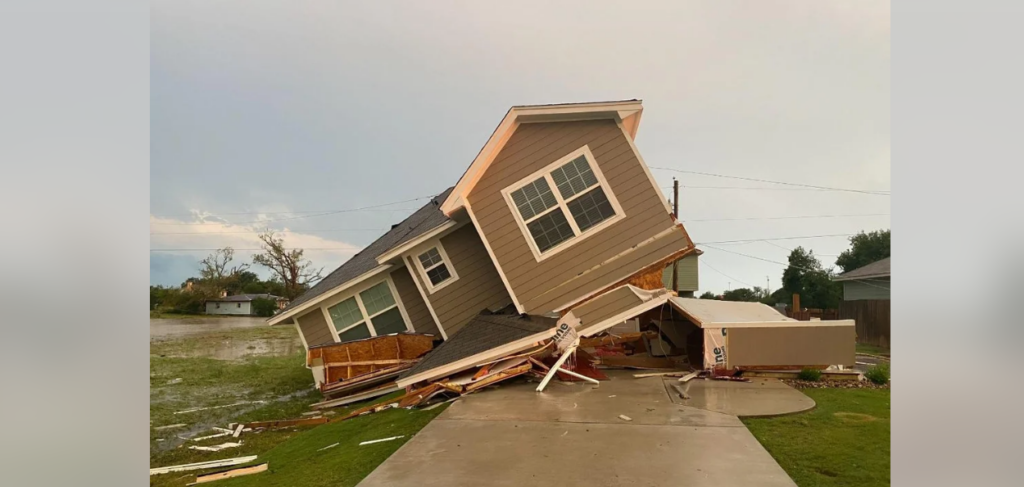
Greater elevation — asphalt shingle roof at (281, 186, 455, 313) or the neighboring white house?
asphalt shingle roof at (281, 186, 455, 313)

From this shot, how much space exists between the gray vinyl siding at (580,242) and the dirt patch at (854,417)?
4039mm

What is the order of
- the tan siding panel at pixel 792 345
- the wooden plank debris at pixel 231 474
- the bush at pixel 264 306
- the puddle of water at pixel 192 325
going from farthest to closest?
the bush at pixel 264 306 → the puddle of water at pixel 192 325 → the tan siding panel at pixel 792 345 → the wooden plank debris at pixel 231 474

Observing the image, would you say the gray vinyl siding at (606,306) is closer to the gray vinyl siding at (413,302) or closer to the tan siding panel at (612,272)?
the tan siding panel at (612,272)

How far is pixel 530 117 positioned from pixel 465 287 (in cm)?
448

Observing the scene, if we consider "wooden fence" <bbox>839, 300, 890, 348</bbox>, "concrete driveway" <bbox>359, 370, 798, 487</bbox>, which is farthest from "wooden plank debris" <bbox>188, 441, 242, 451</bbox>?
"wooden fence" <bbox>839, 300, 890, 348</bbox>

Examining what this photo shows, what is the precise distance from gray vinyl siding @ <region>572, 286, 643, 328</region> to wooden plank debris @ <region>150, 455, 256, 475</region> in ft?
19.3

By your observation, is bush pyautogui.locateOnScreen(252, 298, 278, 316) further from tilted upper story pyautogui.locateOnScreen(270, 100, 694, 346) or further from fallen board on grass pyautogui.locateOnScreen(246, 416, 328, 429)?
tilted upper story pyautogui.locateOnScreen(270, 100, 694, 346)

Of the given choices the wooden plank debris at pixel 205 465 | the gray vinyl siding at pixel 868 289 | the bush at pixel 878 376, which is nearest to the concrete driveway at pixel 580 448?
the wooden plank debris at pixel 205 465

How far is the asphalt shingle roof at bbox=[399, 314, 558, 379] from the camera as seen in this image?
9602mm

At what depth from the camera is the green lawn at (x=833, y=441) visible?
473 centimetres
